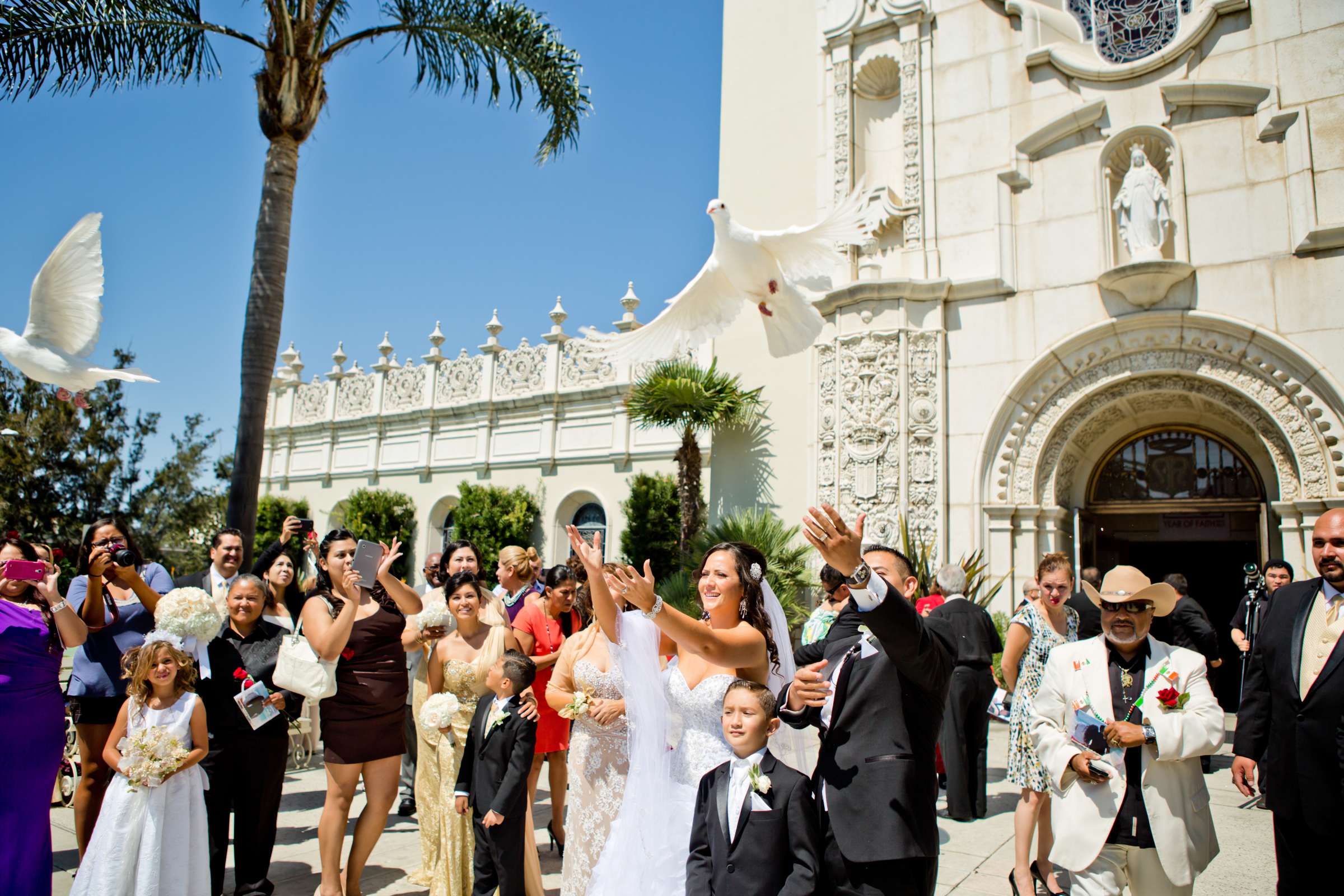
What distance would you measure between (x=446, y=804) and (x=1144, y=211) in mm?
11076

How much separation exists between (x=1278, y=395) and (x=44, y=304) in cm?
1243

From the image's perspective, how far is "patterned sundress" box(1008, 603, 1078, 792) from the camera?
212 inches

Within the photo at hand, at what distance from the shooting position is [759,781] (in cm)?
301

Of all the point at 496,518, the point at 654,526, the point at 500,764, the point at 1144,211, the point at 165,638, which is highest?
the point at 1144,211

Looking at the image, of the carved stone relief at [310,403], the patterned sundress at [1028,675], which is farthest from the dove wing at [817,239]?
the carved stone relief at [310,403]

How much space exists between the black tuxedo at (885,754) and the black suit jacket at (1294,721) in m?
1.95

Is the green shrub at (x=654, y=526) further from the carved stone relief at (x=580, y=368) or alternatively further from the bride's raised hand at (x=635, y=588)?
the bride's raised hand at (x=635, y=588)

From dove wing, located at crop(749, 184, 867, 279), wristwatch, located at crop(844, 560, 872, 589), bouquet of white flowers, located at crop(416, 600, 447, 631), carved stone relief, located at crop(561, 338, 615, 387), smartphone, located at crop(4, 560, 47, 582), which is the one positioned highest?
carved stone relief, located at crop(561, 338, 615, 387)

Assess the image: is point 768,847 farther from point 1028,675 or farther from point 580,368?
point 580,368

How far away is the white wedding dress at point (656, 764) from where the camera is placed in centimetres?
377

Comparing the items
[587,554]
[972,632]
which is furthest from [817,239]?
[587,554]

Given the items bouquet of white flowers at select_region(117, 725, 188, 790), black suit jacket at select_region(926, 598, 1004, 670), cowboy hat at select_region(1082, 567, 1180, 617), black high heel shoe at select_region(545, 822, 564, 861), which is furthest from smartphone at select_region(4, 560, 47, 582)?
black suit jacket at select_region(926, 598, 1004, 670)

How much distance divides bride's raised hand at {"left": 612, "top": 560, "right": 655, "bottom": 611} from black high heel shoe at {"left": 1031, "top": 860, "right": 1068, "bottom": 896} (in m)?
3.34

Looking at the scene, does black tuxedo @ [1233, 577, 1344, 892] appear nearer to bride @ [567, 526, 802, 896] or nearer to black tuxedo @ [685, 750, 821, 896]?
bride @ [567, 526, 802, 896]
